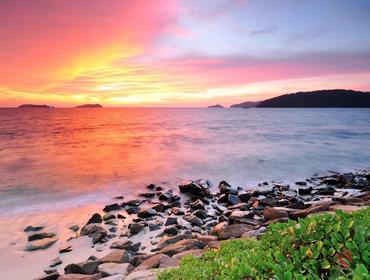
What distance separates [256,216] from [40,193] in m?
11.0

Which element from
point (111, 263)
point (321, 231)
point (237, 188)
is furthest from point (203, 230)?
point (321, 231)

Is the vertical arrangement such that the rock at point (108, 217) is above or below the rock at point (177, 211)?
above

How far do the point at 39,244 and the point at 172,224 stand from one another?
13.7ft

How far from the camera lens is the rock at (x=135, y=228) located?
10.7 m

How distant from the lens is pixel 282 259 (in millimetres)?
2865

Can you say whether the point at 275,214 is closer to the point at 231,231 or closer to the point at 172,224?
A: the point at 231,231

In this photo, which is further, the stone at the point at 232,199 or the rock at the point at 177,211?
the stone at the point at 232,199

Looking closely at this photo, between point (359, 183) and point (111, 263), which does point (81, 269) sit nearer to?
point (111, 263)

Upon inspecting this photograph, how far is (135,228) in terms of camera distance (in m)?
10.8

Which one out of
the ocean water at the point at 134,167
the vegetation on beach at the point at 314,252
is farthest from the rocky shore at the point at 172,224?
the vegetation on beach at the point at 314,252

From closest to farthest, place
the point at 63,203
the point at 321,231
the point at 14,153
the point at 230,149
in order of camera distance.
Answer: the point at 321,231 → the point at 63,203 → the point at 14,153 → the point at 230,149

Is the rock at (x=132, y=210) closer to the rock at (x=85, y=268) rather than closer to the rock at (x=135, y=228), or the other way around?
the rock at (x=135, y=228)

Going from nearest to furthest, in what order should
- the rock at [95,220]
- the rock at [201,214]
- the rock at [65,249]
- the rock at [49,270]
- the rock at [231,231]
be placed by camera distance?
the rock at [49,270]
the rock at [231,231]
the rock at [65,249]
the rock at [95,220]
the rock at [201,214]

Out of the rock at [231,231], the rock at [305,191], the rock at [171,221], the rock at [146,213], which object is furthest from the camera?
the rock at [305,191]
